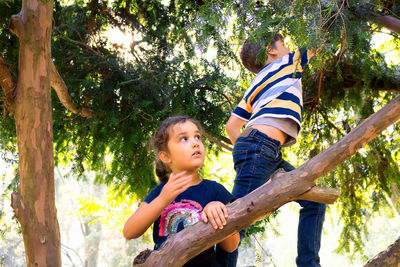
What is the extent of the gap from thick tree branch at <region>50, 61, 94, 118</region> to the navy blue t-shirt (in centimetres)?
141

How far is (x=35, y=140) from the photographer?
2912 mm

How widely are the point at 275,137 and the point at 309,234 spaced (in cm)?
59

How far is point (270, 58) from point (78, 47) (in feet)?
5.20

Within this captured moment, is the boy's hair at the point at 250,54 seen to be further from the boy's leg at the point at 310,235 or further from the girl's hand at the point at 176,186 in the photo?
the girl's hand at the point at 176,186

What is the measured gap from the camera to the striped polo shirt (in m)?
2.62

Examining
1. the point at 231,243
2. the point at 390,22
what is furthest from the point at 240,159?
the point at 390,22

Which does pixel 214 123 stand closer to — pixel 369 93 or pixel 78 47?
pixel 78 47

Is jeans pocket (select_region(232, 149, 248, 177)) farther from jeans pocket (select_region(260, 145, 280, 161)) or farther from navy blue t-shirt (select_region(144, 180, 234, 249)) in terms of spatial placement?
navy blue t-shirt (select_region(144, 180, 234, 249))

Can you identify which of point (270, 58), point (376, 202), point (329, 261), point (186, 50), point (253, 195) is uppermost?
point (329, 261)

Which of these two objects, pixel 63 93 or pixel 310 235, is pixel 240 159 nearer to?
pixel 310 235

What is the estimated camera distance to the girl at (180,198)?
2.05 meters

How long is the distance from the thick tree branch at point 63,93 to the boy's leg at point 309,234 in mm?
1915

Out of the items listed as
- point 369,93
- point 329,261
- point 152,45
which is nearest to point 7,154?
point 152,45

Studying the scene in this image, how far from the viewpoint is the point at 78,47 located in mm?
3586
